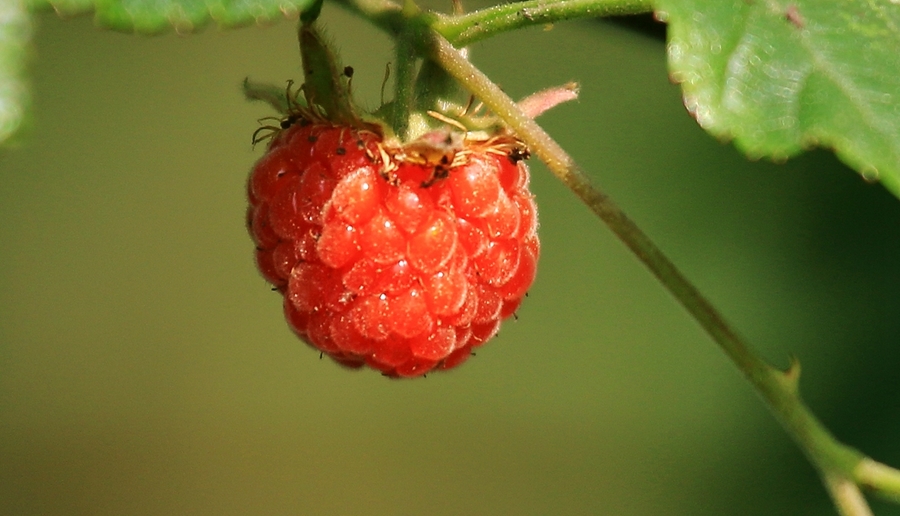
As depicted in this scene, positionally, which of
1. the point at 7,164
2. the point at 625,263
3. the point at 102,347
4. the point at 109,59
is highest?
the point at 109,59

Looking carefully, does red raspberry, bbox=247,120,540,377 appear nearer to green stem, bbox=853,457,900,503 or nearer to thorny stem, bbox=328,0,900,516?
thorny stem, bbox=328,0,900,516

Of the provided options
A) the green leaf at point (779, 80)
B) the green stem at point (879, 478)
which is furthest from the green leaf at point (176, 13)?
the green stem at point (879, 478)

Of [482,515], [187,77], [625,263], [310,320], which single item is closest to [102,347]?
[187,77]

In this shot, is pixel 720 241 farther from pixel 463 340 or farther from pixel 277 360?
pixel 463 340

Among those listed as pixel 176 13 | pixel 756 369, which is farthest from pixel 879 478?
pixel 176 13

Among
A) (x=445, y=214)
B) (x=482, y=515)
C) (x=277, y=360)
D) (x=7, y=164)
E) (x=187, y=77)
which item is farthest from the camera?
(x=482, y=515)

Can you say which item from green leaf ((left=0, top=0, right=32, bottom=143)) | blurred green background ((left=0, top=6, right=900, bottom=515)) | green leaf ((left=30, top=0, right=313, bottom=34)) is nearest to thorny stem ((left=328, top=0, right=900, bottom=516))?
green leaf ((left=30, top=0, right=313, bottom=34))

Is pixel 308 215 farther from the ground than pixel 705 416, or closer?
farther from the ground
